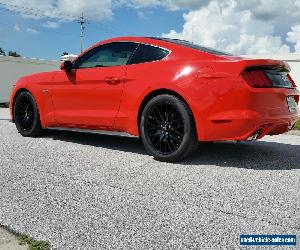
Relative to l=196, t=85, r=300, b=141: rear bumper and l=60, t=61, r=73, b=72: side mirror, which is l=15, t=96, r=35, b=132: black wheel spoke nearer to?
l=60, t=61, r=73, b=72: side mirror

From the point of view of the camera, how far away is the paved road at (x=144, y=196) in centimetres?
263

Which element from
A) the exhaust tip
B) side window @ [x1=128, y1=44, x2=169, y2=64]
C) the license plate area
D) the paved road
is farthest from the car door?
the license plate area

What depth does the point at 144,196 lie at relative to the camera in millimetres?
3363

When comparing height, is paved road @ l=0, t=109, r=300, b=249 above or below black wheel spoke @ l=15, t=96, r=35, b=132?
below

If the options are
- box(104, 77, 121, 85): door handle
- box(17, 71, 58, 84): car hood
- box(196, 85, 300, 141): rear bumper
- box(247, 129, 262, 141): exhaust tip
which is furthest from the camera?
box(17, 71, 58, 84): car hood

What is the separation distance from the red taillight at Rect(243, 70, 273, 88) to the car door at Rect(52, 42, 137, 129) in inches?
60.8

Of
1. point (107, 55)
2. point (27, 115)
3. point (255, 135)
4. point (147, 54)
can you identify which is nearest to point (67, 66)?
point (107, 55)

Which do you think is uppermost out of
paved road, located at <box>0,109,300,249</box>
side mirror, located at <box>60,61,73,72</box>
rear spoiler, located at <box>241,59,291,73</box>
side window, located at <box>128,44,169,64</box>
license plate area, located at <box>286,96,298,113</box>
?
side window, located at <box>128,44,169,64</box>

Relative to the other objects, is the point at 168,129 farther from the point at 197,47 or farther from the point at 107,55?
the point at 107,55

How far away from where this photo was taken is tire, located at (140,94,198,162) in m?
4.40

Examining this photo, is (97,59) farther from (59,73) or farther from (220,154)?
(220,154)

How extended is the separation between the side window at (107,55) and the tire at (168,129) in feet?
2.82

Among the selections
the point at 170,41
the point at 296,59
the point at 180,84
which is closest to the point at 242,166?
the point at 180,84

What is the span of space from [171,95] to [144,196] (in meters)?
1.50
